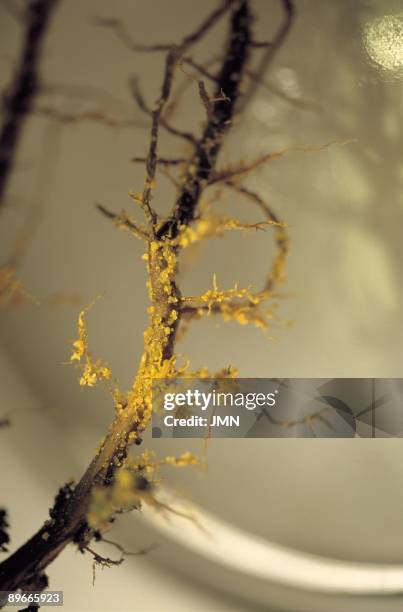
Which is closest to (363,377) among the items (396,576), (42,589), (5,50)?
(396,576)

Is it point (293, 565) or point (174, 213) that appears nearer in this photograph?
point (174, 213)

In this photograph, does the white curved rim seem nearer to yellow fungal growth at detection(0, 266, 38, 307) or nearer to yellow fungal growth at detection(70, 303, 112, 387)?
yellow fungal growth at detection(70, 303, 112, 387)

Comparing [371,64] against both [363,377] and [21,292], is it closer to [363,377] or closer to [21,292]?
[363,377]

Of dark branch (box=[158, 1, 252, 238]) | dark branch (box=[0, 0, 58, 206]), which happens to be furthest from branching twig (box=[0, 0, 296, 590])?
dark branch (box=[0, 0, 58, 206])

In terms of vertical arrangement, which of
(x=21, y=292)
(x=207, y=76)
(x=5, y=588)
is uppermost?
(x=207, y=76)
